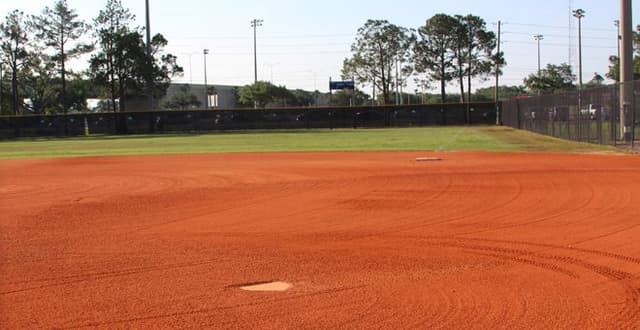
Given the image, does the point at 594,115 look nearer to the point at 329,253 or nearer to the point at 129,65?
the point at 329,253

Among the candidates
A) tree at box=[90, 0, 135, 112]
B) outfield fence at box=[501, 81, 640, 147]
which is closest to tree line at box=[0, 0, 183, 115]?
tree at box=[90, 0, 135, 112]

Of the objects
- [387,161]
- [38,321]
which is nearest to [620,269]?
[38,321]

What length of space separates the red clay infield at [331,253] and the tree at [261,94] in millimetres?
100412

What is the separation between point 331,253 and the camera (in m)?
8.67

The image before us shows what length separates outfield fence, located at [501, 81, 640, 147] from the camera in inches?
1099

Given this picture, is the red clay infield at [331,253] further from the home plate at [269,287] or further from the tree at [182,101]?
the tree at [182,101]

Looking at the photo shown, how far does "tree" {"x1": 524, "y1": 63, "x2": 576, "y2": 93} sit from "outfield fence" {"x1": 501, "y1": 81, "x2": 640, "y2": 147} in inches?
2698

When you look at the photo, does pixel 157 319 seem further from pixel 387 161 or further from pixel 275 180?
pixel 387 161

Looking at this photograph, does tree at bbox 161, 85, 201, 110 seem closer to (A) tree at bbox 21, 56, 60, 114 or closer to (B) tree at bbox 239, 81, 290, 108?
(B) tree at bbox 239, 81, 290, 108

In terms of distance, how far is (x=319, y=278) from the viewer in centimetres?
735

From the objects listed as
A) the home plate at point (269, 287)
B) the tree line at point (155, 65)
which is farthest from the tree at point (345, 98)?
the home plate at point (269, 287)

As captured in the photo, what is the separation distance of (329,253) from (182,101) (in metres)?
118

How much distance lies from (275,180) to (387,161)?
693 centimetres

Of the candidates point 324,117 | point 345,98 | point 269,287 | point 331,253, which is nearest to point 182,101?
point 345,98
